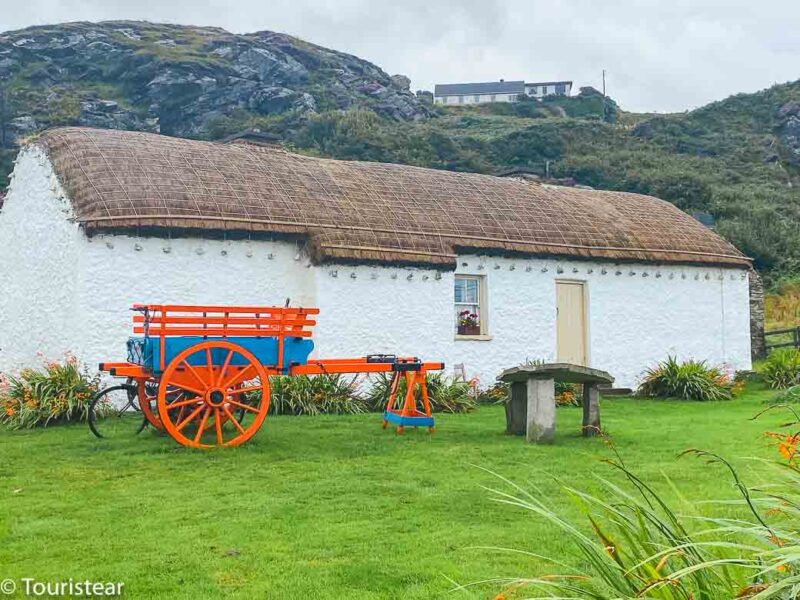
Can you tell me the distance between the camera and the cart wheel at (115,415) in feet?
34.0

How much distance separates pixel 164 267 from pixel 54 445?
453cm

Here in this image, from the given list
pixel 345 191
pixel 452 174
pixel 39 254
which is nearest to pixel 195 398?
pixel 39 254

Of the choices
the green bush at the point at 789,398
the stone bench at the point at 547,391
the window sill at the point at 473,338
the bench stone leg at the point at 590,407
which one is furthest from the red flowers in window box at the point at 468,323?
the bench stone leg at the point at 590,407

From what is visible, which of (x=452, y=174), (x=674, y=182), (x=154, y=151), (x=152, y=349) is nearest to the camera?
(x=152, y=349)

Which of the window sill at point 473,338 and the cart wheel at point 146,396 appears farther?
the window sill at point 473,338

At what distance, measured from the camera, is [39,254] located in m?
14.6

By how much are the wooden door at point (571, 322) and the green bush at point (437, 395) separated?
11.8 feet

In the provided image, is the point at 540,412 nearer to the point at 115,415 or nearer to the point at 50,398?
the point at 115,415

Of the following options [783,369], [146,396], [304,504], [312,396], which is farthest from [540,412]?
[783,369]

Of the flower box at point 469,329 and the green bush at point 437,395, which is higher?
the flower box at point 469,329

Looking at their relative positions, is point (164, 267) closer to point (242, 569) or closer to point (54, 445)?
point (54, 445)

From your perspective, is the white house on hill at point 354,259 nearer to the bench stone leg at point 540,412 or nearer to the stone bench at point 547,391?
the stone bench at point 547,391

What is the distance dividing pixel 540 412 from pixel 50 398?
7.07m

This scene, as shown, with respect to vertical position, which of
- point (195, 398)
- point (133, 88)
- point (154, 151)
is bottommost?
point (195, 398)
